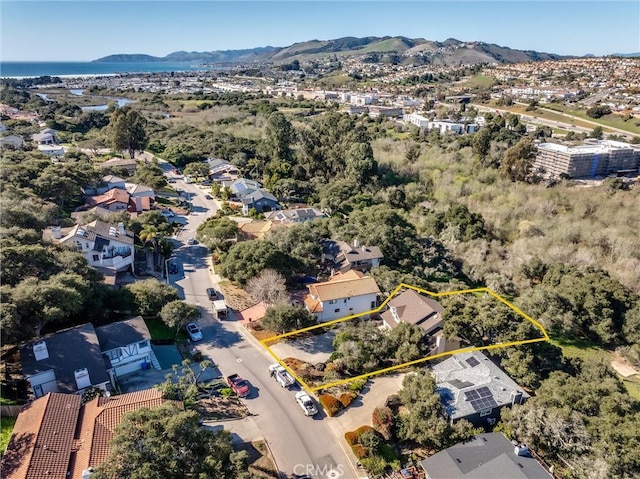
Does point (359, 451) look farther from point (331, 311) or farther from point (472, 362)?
point (331, 311)

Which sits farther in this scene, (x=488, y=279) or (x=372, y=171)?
(x=372, y=171)

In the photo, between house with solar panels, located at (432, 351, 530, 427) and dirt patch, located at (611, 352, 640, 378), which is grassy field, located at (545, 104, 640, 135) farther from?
house with solar panels, located at (432, 351, 530, 427)

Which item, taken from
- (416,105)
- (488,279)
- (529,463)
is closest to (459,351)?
(529,463)

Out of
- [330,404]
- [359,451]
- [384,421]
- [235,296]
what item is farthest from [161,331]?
[384,421]

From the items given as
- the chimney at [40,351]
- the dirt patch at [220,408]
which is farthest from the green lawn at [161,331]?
the chimney at [40,351]

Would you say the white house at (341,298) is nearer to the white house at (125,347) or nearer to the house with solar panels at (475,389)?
the house with solar panels at (475,389)

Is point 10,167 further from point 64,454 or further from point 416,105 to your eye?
point 416,105
